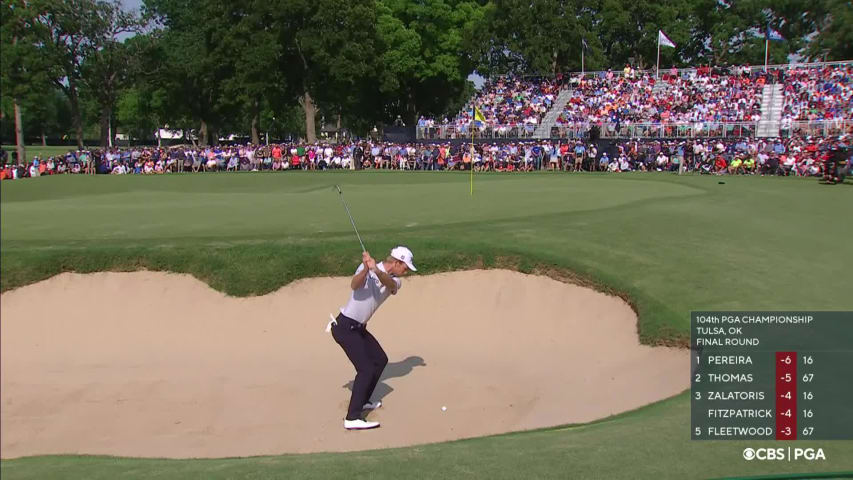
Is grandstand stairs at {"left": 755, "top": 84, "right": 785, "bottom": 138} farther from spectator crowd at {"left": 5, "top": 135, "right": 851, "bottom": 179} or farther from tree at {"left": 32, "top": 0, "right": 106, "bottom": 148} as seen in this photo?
tree at {"left": 32, "top": 0, "right": 106, "bottom": 148}

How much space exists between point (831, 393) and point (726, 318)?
10.3 feet

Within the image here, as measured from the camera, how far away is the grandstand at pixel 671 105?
141ft

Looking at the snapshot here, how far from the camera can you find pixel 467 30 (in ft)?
218

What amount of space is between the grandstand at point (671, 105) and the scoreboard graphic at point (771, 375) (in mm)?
33791

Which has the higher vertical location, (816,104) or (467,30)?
(467,30)

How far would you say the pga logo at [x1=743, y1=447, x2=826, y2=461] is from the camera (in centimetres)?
613

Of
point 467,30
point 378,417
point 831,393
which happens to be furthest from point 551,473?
point 467,30

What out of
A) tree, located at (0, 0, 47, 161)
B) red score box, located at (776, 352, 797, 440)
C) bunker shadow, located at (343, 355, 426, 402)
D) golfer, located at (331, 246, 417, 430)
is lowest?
bunker shadow, located at (343, 355, 426, 402)

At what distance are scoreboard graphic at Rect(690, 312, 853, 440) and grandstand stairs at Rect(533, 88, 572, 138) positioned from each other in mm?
39879

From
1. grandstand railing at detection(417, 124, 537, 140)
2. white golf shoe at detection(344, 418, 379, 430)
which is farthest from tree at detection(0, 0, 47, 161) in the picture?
grandstand railing at detection(417, 124, 537, 140)

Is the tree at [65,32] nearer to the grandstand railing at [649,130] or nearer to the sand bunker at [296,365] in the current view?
the sand bunker at [296,365]

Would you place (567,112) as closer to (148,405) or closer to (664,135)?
(664,135)

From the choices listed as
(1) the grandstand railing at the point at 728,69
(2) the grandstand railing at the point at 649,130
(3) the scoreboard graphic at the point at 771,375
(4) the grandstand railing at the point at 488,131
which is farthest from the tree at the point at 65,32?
(1) the grandstand railing at the point at 728,69

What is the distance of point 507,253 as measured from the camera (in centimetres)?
1369
